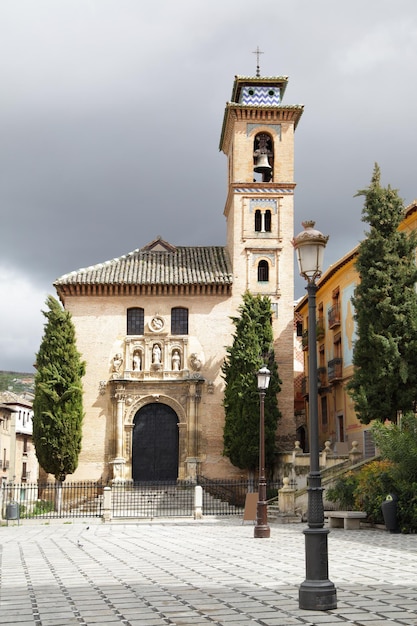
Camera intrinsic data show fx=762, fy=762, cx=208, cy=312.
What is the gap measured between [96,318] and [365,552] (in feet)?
78.8

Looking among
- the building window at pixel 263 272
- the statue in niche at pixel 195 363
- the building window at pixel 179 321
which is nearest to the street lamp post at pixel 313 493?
the statue in niche at pixel 195 363

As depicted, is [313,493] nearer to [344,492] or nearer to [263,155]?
[344,492]

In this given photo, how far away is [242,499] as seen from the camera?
32.3m

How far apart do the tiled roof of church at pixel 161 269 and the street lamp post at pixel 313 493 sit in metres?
26.0

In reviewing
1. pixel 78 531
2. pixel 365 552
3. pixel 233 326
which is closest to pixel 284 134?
pixel 233 326

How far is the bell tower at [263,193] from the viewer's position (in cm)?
3575

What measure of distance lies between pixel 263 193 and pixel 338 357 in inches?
339

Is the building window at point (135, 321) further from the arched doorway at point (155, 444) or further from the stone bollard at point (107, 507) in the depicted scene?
the stone bollard at point (107, 507)

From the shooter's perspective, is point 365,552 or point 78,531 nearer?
point 365,552

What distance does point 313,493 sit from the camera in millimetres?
8094

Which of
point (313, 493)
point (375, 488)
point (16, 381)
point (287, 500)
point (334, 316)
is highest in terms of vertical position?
point (16, 381)

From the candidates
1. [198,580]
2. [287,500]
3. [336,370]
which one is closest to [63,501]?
[287,500]

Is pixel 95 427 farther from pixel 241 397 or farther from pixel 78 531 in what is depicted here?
pixel 78 531

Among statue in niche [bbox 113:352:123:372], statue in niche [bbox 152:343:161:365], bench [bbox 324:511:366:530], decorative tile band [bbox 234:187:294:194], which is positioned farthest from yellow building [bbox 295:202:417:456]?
bench [bbox 324:511:366:530]
